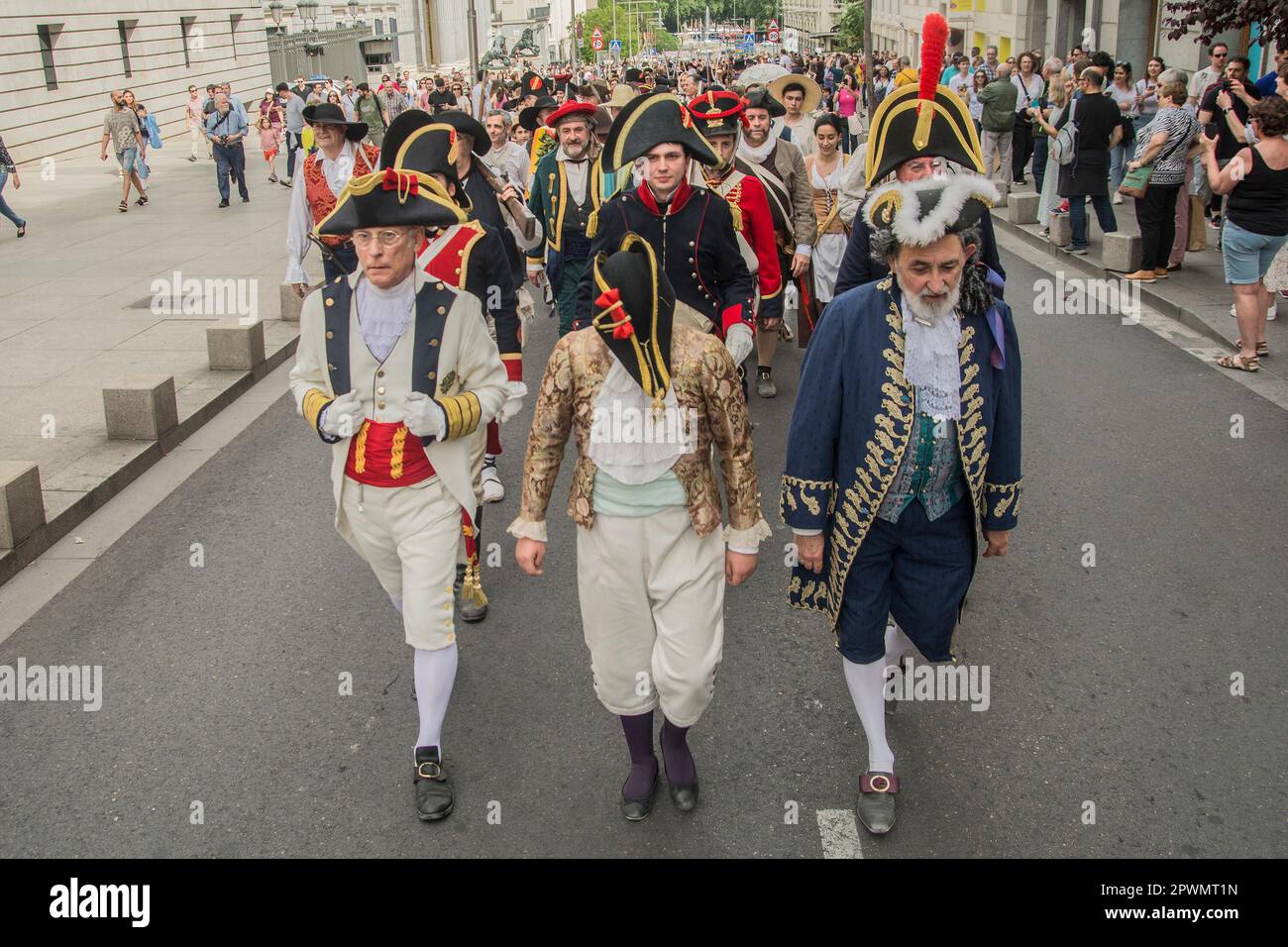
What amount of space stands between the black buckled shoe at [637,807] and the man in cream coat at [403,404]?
0.63m

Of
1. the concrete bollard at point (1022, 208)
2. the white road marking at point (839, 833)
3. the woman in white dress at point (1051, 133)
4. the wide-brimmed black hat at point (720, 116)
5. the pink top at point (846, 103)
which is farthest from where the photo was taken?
the pink top at point (846, 103)

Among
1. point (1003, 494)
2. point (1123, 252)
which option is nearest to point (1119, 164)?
point (1123, 252)

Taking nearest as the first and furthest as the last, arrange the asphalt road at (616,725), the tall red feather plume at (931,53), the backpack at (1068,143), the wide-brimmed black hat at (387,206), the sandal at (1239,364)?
1. the asphalt road at (616,725)
2. the wide-brimmed black hat at (387,206)
3. the tall red feather plume at (931,53)
4. the sandal at (1239,364)
5. the backpack at (1068,143)

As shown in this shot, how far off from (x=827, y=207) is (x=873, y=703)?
5837mm

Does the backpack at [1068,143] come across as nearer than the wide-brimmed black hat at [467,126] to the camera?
No

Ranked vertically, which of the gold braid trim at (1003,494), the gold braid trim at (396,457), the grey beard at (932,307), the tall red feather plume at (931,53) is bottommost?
the gold braid trim at (1003,494)

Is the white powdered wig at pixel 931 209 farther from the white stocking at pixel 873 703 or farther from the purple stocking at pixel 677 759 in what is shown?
the purple stocking at pixel 677 759

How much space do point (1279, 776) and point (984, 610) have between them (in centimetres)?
160

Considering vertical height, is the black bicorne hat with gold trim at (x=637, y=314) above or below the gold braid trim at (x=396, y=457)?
above

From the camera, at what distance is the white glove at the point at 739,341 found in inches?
222

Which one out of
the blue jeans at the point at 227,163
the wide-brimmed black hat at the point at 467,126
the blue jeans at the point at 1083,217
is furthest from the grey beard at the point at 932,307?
the blue jeans at the point at 227,163

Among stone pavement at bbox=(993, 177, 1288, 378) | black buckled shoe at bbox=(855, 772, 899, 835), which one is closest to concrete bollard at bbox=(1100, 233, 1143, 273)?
stone pavement at bbox=(993, 177, 1288, 378)

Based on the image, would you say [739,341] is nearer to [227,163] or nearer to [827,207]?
[827,207]

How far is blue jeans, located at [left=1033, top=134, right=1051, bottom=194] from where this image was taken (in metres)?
17.5
